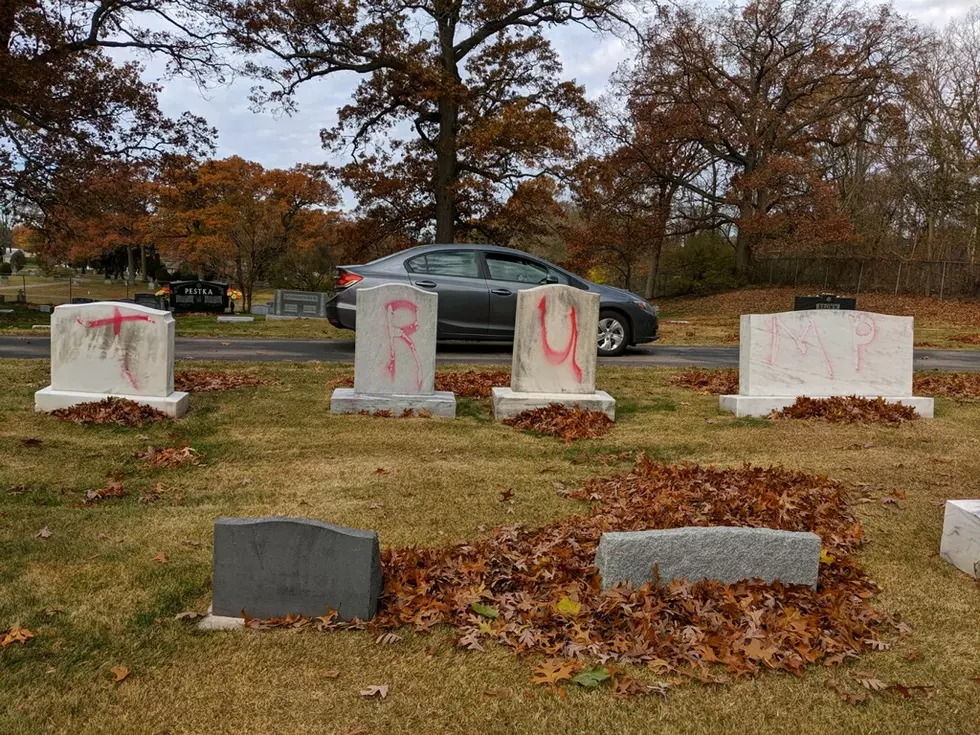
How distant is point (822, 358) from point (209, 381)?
6461 mm

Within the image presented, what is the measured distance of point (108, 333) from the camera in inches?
280

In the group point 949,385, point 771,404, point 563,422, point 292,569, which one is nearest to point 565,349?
point 563,422

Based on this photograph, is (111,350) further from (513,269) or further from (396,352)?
(513,269)

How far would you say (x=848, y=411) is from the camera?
746 cm

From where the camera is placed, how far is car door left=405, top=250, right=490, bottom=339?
427 inches

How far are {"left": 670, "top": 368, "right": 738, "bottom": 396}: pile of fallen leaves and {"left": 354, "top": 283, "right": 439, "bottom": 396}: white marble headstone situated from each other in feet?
10.9

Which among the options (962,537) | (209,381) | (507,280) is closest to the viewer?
(962,537)

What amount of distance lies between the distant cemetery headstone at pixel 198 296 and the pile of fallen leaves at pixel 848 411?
67.1ft

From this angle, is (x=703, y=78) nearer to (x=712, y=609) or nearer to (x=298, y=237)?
(x=298, y=237)

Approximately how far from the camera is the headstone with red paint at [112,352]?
7.10 metres

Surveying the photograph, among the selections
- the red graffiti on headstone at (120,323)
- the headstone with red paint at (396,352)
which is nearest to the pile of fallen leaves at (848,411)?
the headstone with red paint at (396,352)

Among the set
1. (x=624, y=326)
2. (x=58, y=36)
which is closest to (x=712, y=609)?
(x=624, y=326)

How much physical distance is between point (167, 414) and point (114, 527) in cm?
276

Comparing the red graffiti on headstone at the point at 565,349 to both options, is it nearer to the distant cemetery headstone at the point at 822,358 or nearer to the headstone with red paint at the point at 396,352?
the headstone with red paint at the point at 396,352
